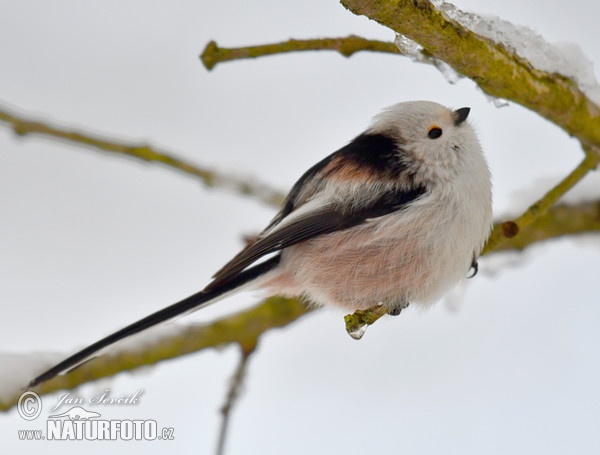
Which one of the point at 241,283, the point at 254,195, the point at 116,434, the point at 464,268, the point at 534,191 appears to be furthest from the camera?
the point at 254,195

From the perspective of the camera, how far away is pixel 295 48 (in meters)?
2.24

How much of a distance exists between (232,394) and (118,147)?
3.50 ft

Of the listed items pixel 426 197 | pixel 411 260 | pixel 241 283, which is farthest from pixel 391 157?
pixel 241 283

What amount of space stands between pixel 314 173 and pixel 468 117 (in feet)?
1.87

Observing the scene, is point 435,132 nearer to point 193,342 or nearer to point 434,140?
point 434,140

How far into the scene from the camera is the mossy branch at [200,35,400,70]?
224cm

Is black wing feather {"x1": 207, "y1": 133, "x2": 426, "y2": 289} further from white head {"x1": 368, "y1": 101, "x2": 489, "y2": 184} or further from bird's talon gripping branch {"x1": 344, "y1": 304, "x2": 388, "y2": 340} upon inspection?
bird's talon gripping branch {"x1": 344, "y1": 304, "x2": 388, "y2": 340}

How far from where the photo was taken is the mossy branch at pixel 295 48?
2238mm

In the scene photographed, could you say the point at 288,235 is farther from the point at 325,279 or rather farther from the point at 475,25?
the point at 475,25

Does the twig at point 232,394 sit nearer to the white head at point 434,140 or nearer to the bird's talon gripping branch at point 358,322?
the bird's talon gripping branch at point 358,322

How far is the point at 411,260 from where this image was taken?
2.24 m

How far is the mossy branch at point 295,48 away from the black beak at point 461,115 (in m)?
0.30

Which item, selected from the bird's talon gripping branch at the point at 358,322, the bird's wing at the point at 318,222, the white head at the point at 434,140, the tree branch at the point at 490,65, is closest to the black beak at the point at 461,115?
the white head at the point at 434,140

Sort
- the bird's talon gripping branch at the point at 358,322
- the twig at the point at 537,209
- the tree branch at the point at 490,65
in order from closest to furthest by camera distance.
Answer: the tree branch at the point at 490,65 → the bird's talon gripping branch at the point at 358,322 → the twig at the point at 537,209
